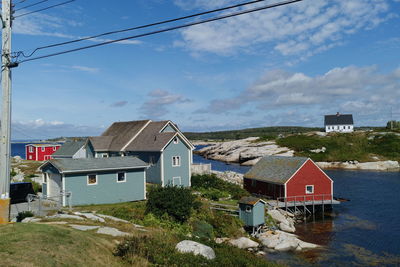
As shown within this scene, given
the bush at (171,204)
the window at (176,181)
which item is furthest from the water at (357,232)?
the window at (176,181)

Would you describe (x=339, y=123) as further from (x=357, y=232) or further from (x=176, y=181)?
(x=357, y=232)

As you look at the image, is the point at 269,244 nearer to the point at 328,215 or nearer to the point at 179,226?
the point at 179,226

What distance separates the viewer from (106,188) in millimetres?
→ 30297

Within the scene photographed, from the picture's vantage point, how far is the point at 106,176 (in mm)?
30359

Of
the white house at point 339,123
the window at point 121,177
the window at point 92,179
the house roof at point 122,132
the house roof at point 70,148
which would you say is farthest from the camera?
the white house at point 339,123

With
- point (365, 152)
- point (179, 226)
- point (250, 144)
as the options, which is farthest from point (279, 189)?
point (250, 144)

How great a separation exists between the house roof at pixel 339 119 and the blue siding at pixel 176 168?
338 ft

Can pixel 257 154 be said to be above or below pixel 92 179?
below

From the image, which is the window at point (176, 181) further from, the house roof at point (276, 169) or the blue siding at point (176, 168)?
the house roof at point (276, 169)

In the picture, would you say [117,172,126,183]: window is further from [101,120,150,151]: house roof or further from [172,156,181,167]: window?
[101,120,150,151]: house roof

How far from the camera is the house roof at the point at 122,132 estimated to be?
44.2 meters

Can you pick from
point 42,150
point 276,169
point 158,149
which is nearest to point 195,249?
point 158,149

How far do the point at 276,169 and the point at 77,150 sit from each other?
28.3 metres

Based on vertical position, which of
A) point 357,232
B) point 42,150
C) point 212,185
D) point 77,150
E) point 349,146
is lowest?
point 357,232
